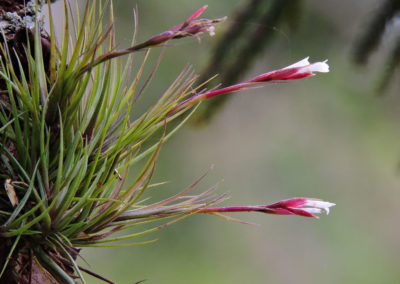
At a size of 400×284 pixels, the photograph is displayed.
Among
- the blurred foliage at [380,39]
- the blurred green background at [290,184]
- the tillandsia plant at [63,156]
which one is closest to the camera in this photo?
the tillandsia plant at [63,156]

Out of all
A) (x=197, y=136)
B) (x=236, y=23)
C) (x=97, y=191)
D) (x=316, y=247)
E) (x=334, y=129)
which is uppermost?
(x=334, y=129)

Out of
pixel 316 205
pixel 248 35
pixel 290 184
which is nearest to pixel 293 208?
pixel 316 205

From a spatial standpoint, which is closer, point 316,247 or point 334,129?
point 316,247

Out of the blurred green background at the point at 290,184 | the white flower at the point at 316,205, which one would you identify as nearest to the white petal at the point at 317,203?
the white flower at the point at 316,205

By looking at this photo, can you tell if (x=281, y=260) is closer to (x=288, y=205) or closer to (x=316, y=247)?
(x=316, y=247)

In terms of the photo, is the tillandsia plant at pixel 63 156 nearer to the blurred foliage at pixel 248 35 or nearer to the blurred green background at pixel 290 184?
the blurred foliage at pixel 248 35

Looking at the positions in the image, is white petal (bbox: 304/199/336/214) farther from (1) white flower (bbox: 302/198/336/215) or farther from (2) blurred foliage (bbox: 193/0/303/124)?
(2) blurred foliage (bbox: 193/0/303/124)

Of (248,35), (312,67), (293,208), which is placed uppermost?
(248,35)

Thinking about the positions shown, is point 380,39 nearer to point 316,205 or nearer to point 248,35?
point 248,35

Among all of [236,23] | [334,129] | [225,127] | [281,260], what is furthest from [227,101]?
[334,129]
